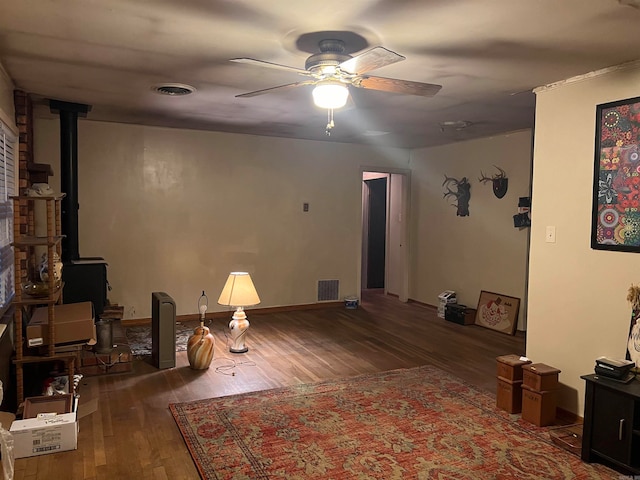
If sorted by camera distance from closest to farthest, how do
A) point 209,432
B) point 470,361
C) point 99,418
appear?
point 209,432, point 99,418, point 470,361

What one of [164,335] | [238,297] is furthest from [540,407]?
[164,335]

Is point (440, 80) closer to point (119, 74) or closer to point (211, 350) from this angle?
point (119, 74)

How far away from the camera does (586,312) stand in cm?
316

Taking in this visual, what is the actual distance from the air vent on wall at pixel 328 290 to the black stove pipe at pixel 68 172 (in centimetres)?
334

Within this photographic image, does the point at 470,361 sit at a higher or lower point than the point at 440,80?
lower

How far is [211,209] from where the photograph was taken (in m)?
6.02

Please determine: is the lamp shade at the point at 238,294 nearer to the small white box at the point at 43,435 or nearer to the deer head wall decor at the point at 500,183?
the small white box at the point at 43,435

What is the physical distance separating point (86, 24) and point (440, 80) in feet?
7.63

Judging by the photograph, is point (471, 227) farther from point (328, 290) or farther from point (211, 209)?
point (211, 209)

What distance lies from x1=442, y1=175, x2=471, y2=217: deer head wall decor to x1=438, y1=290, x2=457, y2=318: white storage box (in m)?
1.09

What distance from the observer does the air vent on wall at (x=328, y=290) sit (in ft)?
22.2

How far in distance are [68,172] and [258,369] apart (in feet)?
8.46

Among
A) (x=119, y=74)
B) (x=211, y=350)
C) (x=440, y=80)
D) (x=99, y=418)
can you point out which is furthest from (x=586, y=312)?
(x=119, y=74)

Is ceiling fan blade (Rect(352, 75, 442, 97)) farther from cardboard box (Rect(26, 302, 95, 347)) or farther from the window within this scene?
the window
